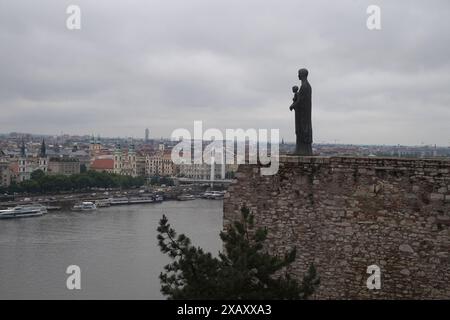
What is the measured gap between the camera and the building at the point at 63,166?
74.1 metres

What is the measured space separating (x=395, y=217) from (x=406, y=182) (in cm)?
30

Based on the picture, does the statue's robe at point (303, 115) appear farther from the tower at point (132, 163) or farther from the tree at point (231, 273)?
the tower at point (132, 163)

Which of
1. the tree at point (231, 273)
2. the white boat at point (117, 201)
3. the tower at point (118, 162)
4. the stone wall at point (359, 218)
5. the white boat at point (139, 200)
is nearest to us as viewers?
the tree at point (231, 273)

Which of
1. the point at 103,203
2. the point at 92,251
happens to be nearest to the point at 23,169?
the point at 103,203

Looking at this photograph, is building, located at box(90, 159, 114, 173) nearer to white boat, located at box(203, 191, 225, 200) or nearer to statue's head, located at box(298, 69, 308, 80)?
white boat, located at box(203, 191, 225, 200)

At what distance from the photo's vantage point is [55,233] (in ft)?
105

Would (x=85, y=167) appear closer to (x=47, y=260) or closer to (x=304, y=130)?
(x=47, y=260)

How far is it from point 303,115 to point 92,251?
22.3 metres

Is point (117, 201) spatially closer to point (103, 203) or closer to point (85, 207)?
point (103, 203)

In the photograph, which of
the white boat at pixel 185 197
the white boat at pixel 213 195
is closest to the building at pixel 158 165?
the white boat at pixel 213 195

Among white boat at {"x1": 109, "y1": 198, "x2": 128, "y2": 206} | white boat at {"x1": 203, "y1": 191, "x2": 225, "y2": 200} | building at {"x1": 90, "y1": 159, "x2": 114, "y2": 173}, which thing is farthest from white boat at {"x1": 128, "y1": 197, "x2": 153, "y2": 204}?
building at {"x1": 90, "y1": 159, "x2": 114, "y2": 173}

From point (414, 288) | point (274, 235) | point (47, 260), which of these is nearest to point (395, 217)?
point (414, 288)

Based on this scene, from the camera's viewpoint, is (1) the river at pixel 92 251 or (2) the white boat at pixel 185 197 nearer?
(1) the river at pixel 92 251

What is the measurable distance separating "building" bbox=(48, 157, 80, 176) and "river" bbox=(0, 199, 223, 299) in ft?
104
